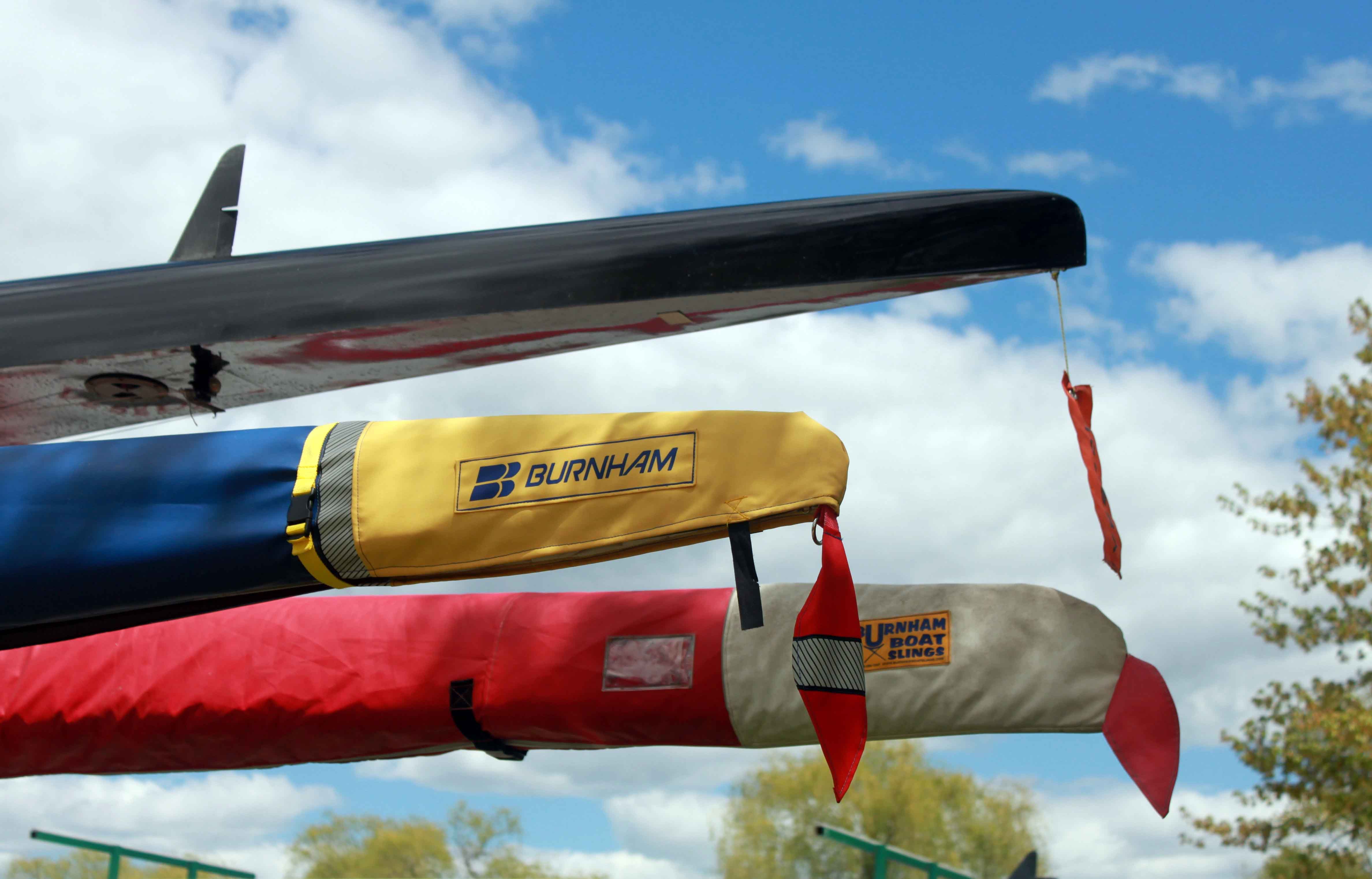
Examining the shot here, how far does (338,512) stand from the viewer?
2.81m

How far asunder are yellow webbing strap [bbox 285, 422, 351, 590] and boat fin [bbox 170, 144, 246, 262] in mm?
861

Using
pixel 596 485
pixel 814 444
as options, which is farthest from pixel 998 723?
pixel 596 485


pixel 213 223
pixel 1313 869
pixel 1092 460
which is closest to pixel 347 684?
pixel 213 223

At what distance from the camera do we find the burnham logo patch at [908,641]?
3523 millimetres

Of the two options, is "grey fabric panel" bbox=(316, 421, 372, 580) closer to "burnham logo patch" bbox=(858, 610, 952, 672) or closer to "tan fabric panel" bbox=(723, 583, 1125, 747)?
"tan fabric panel" bbox=(723, 583, 1125, 747)

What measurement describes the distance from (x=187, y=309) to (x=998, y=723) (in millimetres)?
2434

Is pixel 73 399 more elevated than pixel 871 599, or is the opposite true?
pixel 73 399

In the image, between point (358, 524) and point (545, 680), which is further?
point (545, 680)

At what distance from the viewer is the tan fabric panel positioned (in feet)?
11.1

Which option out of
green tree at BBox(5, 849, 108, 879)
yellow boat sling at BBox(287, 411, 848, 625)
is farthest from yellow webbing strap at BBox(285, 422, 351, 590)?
green tree at BBox(5, 849, 108, 879)

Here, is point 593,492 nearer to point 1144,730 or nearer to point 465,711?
point 465,711

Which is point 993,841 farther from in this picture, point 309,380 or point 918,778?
point 309,380

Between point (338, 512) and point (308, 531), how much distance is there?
0.08 m

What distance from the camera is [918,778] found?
68.0ft
